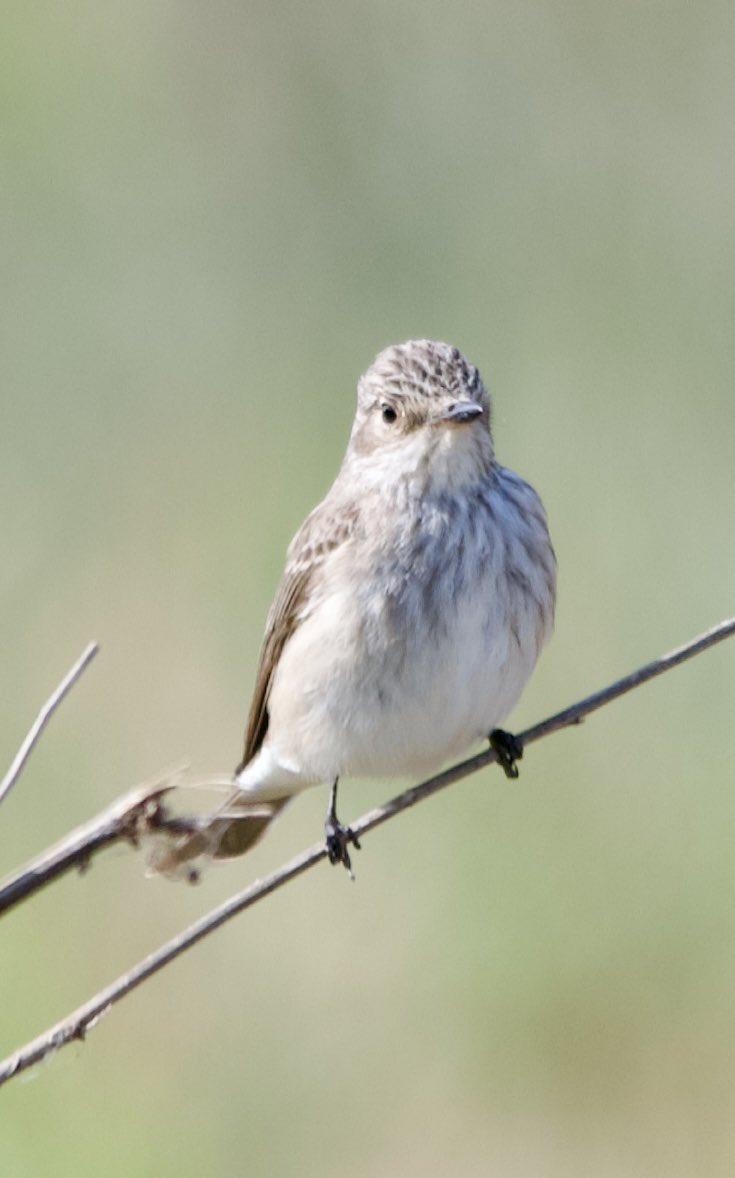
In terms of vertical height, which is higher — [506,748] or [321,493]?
[321,493]

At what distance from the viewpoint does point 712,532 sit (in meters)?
6.14

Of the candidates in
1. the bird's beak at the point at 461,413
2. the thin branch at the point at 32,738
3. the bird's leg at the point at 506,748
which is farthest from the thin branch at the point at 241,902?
the bird's beak at the point at 461,413

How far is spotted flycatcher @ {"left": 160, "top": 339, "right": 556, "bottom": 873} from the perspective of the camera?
4.63 meters

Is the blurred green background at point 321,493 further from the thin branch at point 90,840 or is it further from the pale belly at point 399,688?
the thin branch at point 90,840

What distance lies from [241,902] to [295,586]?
2192 mm

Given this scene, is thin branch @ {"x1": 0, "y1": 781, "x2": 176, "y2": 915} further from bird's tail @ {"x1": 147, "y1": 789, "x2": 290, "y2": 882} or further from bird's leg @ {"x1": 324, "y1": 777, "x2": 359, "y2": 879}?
bird's leg @ {"x1": 324, "y1": 777, "x2": 359, "y2": 879}

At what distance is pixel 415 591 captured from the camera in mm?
4637

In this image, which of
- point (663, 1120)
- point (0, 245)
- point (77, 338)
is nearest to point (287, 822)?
point (663, 1120)

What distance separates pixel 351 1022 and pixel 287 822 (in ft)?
2.41

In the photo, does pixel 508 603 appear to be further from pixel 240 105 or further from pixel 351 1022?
pixel 240 105

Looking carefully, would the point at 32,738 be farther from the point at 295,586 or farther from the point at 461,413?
the point at 295,586

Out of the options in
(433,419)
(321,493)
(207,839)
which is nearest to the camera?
(207,839)

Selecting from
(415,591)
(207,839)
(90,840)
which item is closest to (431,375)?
(415,591)

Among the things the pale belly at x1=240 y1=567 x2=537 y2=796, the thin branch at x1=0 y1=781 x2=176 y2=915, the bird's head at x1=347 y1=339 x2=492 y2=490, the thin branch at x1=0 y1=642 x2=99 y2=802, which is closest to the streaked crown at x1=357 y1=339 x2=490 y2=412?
the bird's head at x1=347 y1=339 x2=492 y2=490
